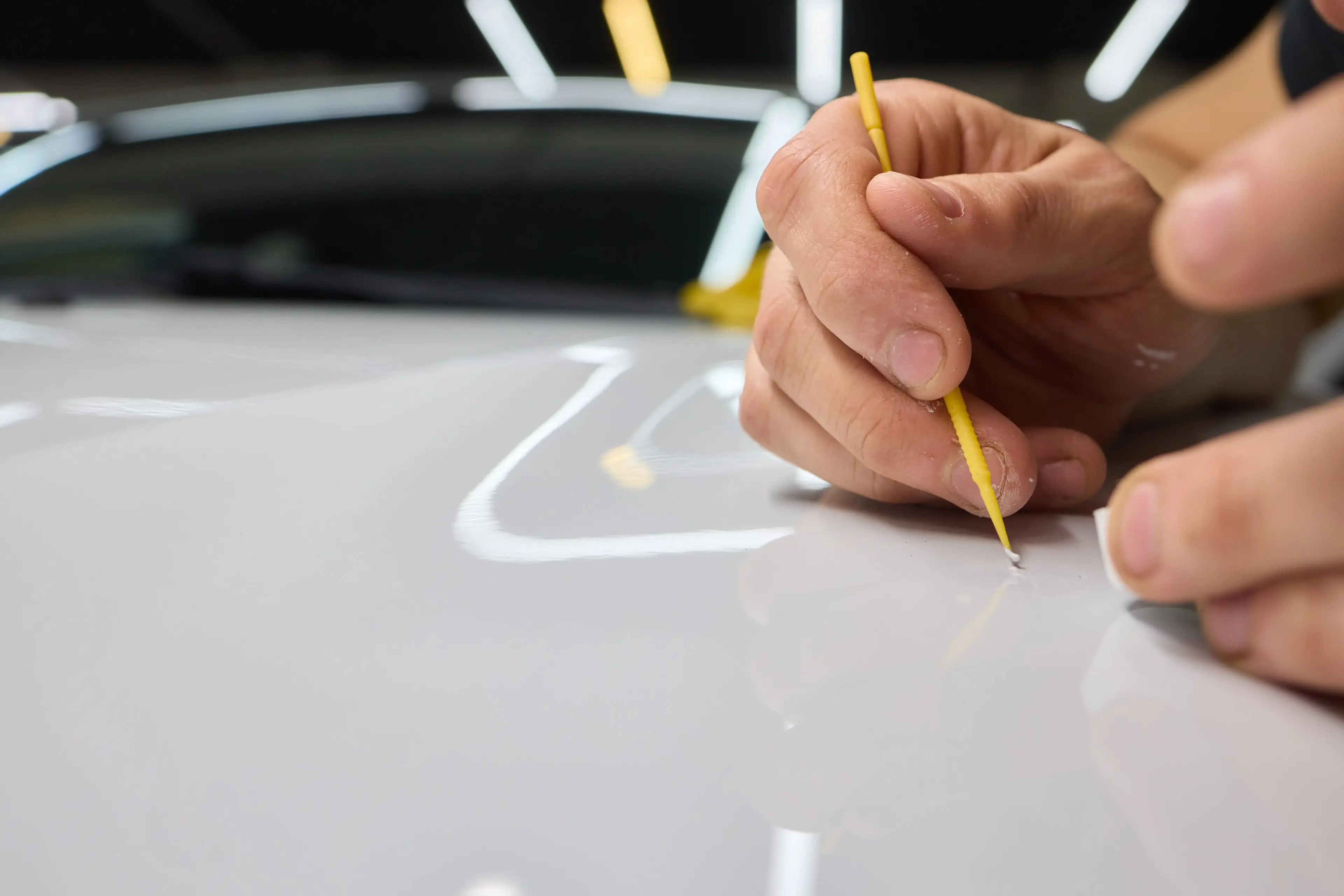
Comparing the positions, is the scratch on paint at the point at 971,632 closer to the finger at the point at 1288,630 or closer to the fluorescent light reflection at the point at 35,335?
the finger at the point at 1288,630

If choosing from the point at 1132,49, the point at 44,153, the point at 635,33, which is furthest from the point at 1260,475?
the point at 635,33

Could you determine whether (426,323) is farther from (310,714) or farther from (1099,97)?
(1099,97)

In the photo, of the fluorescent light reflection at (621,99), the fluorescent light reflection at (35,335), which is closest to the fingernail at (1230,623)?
the fluorescent light reflection at (35,335)

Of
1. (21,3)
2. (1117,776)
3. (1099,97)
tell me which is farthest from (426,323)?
(21,3)

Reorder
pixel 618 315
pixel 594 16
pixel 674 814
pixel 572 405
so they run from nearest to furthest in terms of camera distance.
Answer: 1. pixel 674 814
2. pixel 572 405
3. pixel 618 315
4. pixel 594 16

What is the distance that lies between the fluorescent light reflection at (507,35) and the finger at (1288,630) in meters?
2.41

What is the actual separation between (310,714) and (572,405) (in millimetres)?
365

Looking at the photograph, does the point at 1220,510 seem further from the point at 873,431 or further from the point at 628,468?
the point at 628,468

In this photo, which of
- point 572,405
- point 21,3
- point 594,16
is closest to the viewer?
point 572,405

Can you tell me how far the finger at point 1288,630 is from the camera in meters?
0.28

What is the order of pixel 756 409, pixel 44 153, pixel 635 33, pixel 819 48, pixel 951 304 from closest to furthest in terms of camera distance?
pixel 951 304, pixel 756 409, pixel 44 153, pixel 819 48, pixel 635 33

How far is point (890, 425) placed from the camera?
435 millimetres

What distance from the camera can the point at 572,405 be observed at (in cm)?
64

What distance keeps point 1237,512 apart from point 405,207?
1.08m
